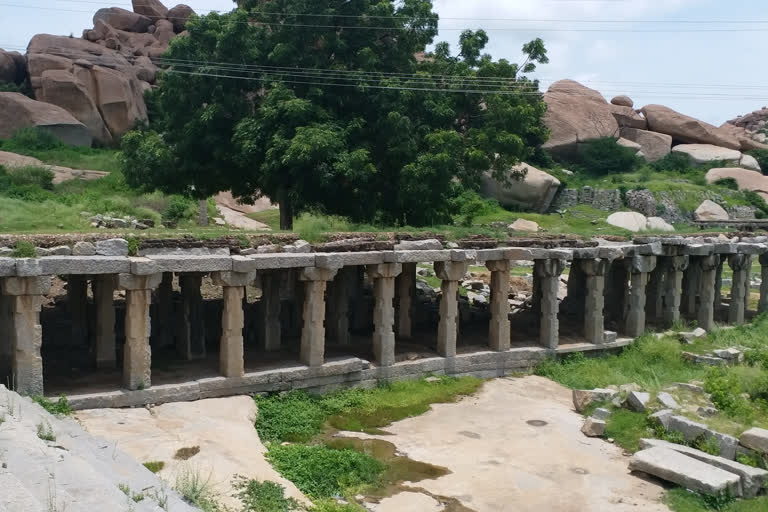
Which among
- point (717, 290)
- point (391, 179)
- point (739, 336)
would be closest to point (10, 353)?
point (391, 179)

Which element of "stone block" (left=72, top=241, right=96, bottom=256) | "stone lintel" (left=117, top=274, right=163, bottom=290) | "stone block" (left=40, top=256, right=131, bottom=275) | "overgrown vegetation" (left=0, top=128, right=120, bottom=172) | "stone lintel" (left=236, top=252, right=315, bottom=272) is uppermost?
"overgrown vegetation" (left=0, top=128, right=120, bottom=172)

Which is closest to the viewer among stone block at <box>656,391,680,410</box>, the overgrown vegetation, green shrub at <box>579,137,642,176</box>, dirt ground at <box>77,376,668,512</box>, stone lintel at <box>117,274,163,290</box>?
dirt ground at <box>77,376,668,512</box>

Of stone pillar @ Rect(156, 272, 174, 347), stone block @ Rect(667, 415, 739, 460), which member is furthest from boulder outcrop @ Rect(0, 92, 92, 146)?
stone block @ Rect(667, 415, 739, 460)

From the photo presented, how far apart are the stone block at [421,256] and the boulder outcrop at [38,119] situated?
2754 centimetres

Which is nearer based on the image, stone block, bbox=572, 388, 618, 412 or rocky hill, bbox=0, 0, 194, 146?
stone block, bbox=572, 388, 618, 412

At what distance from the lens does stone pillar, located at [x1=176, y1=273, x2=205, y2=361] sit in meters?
16.5

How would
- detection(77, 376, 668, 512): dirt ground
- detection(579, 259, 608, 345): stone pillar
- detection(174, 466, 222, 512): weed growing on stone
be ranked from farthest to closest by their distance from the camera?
detection(579, 259, 608, 345): stone pillar
detection(77, 376, 668, 512): dirt ground
detection(174, 466, 222, 512): weed growing on stone

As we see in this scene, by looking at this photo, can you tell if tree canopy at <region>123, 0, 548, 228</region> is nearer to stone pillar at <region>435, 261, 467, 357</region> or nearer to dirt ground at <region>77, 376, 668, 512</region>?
stone pillar at <region>435, 261, 467, 357</region>

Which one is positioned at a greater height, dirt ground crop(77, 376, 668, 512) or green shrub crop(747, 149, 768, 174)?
green shrub crop(747, 149, 768, 174)

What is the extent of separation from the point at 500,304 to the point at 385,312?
340 centimetres

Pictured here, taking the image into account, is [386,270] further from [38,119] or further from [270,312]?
[38,119]

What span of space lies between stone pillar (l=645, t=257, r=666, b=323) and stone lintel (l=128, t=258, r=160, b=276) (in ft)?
55.7

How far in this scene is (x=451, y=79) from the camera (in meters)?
23.2

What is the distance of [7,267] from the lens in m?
11.8
